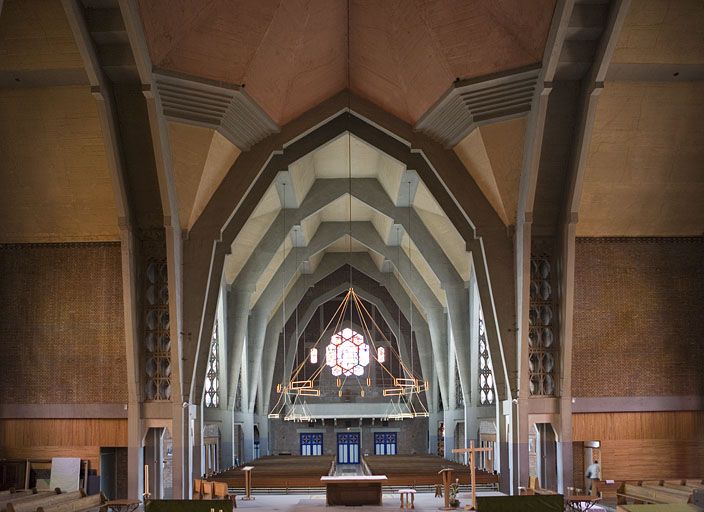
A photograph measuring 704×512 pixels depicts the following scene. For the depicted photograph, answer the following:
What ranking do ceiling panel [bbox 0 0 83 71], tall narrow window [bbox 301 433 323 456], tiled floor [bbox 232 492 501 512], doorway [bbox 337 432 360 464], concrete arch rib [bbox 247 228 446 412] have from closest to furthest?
ceiling panel [bbox 0 0 83 71]
tiled floor [bbox 232 492 501 512]
concrete arch rib [bbox 247 228 446 412]
tall narrow window [bbox 301 433 323 456]
doorway [bbox 337 432 360 464]

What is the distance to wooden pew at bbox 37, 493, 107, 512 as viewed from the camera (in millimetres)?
14909

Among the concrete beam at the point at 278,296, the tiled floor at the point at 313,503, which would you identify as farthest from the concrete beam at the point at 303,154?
the concrete beam at the point at 278,296

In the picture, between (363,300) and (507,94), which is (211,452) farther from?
(507,94)

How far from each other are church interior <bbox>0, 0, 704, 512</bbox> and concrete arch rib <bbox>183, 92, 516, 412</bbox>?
0.17ft

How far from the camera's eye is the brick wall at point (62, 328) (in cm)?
1989

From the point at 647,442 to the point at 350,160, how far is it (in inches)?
404

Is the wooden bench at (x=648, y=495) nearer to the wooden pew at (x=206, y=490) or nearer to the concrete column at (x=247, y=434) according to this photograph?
the wooden pew at (x=206, y=490)

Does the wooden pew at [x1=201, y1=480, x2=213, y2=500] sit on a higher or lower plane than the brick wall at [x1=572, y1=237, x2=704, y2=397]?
lower

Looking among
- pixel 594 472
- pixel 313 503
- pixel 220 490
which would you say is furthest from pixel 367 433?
pixel 220 490

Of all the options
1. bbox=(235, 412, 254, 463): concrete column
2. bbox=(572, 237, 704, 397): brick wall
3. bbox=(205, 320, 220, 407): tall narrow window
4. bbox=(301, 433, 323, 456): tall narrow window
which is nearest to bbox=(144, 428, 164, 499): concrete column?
bbox=(205, 320, 220, 407): tall narrow window

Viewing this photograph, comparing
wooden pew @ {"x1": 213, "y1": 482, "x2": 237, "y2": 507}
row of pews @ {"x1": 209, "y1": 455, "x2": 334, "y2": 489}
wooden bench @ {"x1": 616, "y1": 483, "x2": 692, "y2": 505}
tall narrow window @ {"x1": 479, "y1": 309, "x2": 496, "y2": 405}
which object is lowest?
row of pews @ {"x1": 209, "y1": 455, "x2": 334, "y2": 489}

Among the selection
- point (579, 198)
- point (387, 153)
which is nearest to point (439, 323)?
point (387, 153)

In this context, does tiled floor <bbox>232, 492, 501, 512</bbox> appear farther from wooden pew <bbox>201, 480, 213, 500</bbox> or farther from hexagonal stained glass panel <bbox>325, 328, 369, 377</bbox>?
hexagonal stained glass panel <bbox>325, 328, 369, 377</bbox>

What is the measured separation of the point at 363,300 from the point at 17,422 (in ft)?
70.6
